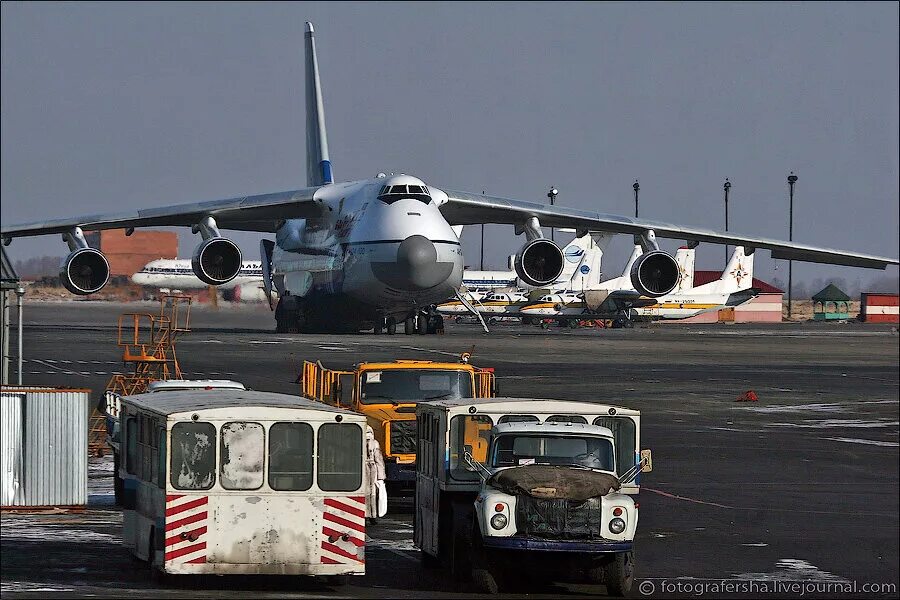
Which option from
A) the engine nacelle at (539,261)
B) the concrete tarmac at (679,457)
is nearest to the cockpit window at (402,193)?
the engine nacelle at (539,261)

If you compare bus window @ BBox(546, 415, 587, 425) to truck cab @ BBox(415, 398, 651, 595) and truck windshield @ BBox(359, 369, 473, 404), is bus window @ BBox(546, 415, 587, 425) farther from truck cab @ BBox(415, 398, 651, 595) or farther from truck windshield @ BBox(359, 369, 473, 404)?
truck windshield @ BBox(359, 369, 473, 404)

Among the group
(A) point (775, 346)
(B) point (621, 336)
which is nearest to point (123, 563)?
(A) point (775, 346)

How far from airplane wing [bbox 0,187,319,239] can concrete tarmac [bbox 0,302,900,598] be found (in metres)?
3.95

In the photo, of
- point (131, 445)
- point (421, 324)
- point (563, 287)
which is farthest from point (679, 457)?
point (563, 287)

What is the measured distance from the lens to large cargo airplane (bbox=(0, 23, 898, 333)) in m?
42.2

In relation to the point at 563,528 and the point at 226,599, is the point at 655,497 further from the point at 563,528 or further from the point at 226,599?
the point at 226,599

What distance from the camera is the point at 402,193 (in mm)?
43531

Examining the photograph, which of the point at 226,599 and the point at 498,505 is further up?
the point at 498,505

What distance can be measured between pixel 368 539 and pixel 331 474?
3.02 meters

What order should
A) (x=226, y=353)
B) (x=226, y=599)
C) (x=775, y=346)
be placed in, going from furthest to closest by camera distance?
(x=775, y=346)
(x=226, y=353)
(x=226, y=599)

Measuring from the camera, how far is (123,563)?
13.8 metres

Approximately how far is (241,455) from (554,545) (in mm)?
2912

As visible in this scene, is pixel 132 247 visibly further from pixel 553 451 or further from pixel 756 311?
pixel 756 311

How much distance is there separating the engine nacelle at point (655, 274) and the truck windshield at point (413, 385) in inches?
916
